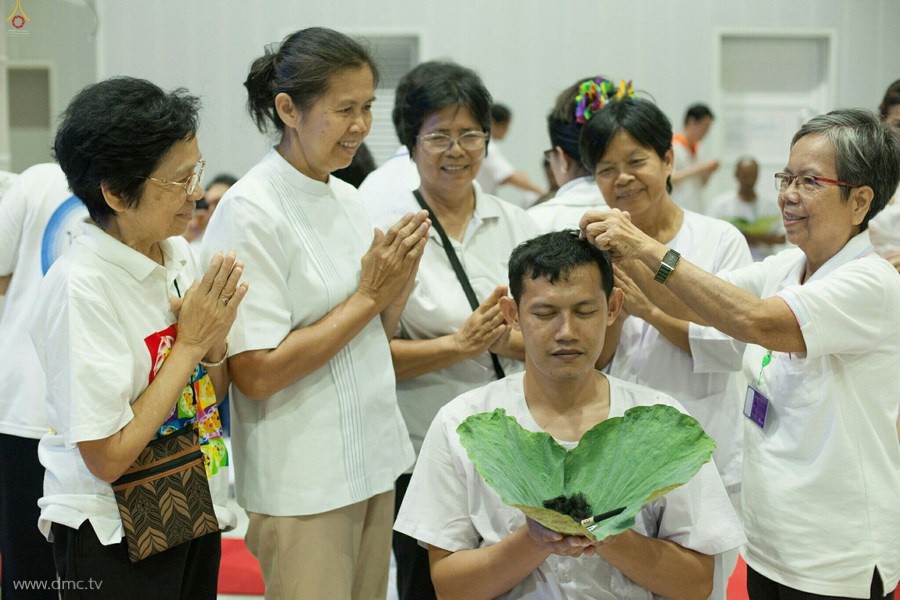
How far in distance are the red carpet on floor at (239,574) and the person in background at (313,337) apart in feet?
4.49

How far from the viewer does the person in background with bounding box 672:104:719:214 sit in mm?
7430

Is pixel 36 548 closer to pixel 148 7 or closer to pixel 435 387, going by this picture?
pixel 435 387

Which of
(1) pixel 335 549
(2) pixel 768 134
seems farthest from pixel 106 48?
(1) pixel 335 549

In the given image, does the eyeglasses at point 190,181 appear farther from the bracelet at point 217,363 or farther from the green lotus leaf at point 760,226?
the green lotus leaf at point 760,226

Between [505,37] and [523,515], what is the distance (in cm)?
638

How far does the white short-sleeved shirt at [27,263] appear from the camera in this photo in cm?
234

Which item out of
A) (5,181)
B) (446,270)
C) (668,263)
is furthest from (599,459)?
(5,181)

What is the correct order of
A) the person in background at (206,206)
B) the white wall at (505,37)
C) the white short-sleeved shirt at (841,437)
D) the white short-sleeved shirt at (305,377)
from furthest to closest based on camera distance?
the white wall at (505,37) → the person in background at (206,206) → the white short-sleeved shirt at (305,377) → the white short-sleeved shirt at (841,437)

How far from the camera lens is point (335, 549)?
6.59ft

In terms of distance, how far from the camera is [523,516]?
1.76 metres

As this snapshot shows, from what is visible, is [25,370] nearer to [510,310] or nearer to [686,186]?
[510,310]

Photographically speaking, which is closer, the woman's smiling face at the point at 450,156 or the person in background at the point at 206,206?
the woman's smiling face at the point at 450,156

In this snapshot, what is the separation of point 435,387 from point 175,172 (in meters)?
0.92

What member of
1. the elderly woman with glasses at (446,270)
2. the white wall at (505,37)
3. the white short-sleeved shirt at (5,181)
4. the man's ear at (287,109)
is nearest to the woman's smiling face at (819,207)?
the elderly woman with glasses at (446,270)
